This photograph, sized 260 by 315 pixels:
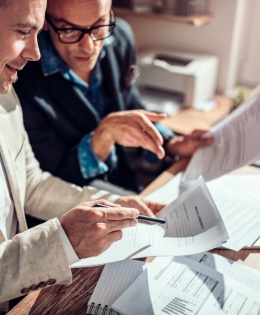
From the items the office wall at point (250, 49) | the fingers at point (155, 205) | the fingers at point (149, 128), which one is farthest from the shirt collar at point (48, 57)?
the office wall at point (250, 49)

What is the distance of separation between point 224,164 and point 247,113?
201 millimetres

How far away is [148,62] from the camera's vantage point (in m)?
1.94

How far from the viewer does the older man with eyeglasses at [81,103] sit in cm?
108

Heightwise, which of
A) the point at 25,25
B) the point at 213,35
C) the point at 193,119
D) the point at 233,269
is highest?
the point at 25,25

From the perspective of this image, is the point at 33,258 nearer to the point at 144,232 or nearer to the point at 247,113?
the point at 144,232

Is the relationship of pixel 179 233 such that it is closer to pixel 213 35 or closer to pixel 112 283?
pixel 112 283

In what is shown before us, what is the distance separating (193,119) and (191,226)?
1.01 meters

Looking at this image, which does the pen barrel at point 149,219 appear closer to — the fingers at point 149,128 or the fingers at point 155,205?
the fingers at point 155,205

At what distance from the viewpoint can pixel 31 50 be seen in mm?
790

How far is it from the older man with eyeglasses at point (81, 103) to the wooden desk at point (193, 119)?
0.74ft

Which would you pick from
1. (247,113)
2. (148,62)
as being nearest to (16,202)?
(247,113)

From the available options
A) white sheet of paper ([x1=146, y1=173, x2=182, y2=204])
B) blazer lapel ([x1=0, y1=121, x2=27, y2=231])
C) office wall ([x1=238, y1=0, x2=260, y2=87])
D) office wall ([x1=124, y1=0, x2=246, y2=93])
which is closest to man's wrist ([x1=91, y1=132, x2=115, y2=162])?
white sheet of paper ([x1=146, y1=173, x2=182, y2=204])

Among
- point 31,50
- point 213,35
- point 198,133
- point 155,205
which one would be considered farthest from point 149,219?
point 213,35

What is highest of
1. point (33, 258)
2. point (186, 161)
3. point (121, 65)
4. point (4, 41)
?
point (4, 41)
